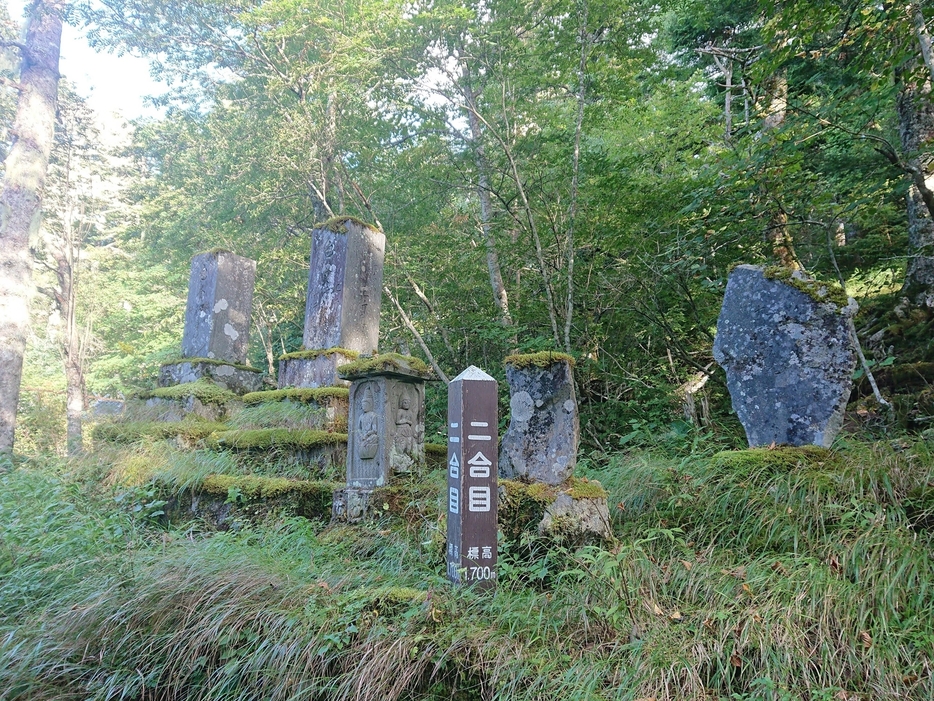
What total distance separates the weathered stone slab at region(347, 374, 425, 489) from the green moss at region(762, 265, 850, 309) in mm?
3092

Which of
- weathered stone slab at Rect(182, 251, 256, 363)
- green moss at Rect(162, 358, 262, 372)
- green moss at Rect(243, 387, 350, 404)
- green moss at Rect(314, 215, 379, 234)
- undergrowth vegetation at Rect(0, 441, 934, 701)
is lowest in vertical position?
undergrowth vegetation at Rect(0, 441, 934, 701)

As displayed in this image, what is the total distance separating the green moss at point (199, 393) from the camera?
24.5ft

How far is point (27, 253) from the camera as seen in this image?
27.0 ft

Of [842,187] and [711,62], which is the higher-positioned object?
[711,62]

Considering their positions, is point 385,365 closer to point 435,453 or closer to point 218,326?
point 435,453

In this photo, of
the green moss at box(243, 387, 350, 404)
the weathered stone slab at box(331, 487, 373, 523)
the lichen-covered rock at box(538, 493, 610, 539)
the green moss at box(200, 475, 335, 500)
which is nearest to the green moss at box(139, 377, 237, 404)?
the green moss at box(243, 387, 350, 404)

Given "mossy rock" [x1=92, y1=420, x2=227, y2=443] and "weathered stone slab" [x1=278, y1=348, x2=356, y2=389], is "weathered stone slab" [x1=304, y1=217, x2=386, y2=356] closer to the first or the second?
"weathered stone slab" [x1=278, y1=348, x2=356, y2=389]

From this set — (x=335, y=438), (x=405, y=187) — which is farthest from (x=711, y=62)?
(x=335, y=438)

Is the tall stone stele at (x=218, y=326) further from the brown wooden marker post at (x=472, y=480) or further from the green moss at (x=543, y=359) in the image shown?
the brown wooden marker post at (x=472, y=480)

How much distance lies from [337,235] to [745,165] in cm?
496

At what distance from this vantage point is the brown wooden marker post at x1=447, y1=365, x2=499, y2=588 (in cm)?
305

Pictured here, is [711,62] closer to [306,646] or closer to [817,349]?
[817,349]

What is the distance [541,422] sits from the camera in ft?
13.1

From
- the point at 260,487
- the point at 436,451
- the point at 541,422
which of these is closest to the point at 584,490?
the point at 541,422
